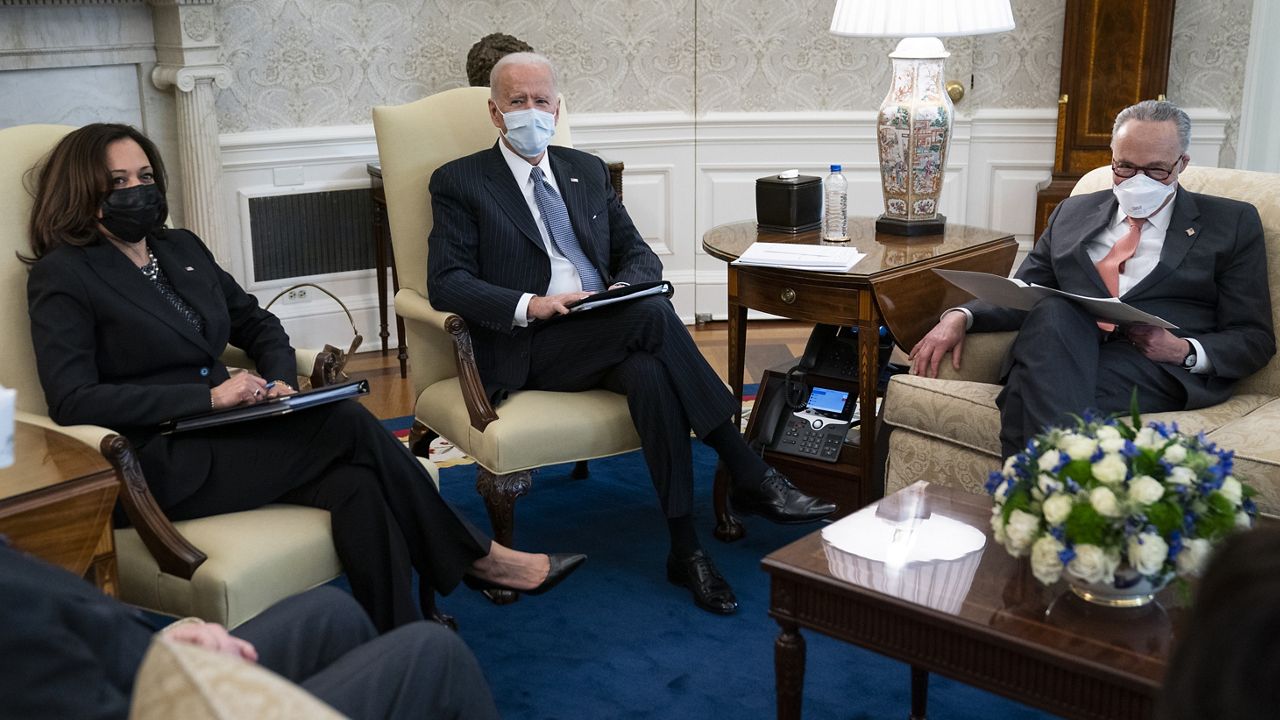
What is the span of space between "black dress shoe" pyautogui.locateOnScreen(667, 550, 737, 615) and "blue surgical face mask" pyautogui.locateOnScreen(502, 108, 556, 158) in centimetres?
108

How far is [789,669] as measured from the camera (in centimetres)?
220

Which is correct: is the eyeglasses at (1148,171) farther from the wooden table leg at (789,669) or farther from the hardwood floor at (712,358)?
the hardwood floor at (712,358)

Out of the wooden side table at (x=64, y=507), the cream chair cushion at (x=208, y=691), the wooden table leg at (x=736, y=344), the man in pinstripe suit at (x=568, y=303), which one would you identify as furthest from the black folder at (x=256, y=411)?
the cream chair cushion at (x=208, y=691)

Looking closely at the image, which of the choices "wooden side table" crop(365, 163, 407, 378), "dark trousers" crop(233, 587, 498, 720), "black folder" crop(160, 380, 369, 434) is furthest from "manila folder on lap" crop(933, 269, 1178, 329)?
"wooden side table" crop(365, 163, 407, 378)

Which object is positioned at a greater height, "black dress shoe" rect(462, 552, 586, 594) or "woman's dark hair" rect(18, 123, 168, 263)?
"woman's dark hair" rect(18, 123, 168, 263)

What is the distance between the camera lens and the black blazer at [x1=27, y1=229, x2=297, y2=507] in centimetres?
243

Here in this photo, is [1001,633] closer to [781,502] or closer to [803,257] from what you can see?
[781,502]

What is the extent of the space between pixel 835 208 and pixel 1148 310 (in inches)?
32.7

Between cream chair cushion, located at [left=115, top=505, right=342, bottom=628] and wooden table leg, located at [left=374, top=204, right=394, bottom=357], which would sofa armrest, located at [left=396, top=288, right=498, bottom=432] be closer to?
cream chair cushion, located at [left=115, top=505, right=342, bottom=628]

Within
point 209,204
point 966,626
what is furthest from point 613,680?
point 209,204

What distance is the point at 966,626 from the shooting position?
1.94m

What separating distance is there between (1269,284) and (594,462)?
187cm

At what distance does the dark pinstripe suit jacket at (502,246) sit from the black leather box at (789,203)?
0.41 metres

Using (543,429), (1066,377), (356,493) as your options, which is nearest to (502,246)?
(543,429)
